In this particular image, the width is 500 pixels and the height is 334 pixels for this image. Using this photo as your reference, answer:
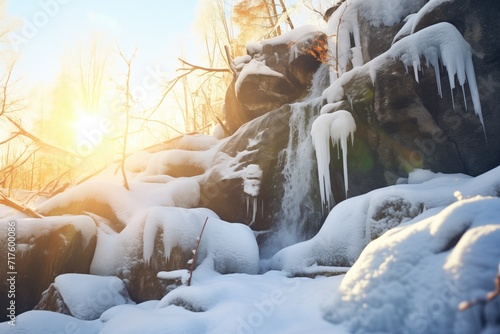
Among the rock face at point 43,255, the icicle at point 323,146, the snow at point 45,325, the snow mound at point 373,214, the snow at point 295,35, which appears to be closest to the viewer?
the snow at point 45,325

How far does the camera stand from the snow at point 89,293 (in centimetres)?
472

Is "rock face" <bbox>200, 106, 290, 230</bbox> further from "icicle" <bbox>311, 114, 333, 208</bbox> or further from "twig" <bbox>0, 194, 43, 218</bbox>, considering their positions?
"twig" <bbox>0, 194, 43, 218</bbox>

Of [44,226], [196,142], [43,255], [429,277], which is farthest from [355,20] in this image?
[43,255]

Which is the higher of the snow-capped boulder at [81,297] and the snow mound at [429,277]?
the snow mound at [429,277]

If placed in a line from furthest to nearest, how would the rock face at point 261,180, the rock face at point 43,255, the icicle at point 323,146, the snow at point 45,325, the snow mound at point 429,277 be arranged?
the rock face at point 261,180 < the icicle at point 323,146 < the rock face at point 43,255 < the snow at point 45,325 < the snow mound at point 429,277

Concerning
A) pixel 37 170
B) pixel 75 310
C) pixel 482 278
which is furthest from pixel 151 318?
pixel 37 170

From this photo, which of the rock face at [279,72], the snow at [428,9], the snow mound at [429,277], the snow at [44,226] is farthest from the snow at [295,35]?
the snow mound at [429,277]

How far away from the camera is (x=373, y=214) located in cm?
479

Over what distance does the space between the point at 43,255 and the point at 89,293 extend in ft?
6.34

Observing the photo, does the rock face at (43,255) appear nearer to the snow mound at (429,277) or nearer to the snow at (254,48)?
the snow mound at (429,277)

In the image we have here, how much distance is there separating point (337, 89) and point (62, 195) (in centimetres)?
772

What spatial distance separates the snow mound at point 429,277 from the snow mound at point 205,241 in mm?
3366

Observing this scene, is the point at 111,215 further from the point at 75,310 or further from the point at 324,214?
the point at 324,214

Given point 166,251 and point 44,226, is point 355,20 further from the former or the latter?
point 44,226
